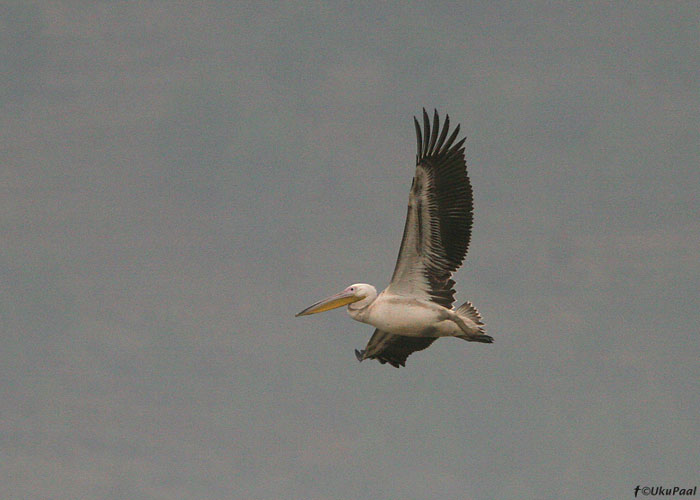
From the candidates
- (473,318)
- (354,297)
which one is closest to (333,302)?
(354,297)

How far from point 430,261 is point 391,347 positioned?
3.07 metres

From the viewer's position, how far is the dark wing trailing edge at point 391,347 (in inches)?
1083

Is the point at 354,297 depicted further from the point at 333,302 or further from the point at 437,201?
the point at 437,201

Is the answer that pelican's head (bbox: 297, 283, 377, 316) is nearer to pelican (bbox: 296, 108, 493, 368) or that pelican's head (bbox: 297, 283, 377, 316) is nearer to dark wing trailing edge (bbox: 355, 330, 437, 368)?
pelican (bbox: 296, 108, 493, 368)

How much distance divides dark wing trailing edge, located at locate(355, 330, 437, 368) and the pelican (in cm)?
93

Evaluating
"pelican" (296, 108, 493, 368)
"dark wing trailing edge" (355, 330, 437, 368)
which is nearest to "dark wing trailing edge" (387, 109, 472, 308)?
"pelican" (296, 108, 493, 368)

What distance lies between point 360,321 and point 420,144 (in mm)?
3736

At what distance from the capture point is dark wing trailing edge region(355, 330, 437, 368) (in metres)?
27.5

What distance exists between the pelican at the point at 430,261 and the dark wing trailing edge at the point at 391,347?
0.93m

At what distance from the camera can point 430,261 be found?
2538cm

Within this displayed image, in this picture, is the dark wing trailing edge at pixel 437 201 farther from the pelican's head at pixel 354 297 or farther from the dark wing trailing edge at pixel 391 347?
the dark wing trailing edge at pixel 391 347

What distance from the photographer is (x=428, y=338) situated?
27.2m

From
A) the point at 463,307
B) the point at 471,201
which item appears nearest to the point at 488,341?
the point at 463,307

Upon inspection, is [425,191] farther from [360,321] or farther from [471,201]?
[360,321]
